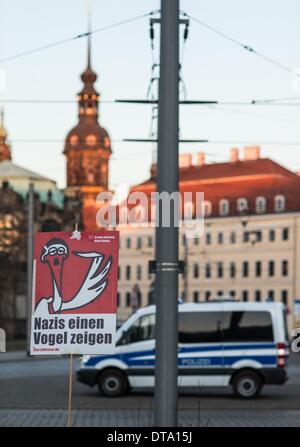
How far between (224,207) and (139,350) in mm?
104901

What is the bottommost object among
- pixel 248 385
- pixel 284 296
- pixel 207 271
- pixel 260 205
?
pixel 248 385

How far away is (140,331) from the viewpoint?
89.4 feet

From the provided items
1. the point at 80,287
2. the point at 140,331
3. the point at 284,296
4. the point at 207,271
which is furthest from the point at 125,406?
the point at 207,271

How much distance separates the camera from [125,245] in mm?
140375

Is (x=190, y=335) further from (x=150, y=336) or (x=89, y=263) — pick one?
(x=89, y=263)

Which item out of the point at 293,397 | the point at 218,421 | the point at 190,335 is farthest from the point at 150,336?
the point at 218,421

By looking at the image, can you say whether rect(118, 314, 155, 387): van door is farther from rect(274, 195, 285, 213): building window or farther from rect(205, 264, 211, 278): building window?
rect(205, 264, 211, 278): building window

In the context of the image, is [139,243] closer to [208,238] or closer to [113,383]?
[208,238]

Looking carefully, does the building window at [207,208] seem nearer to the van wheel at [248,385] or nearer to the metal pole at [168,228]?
the van wheel at [248,385]

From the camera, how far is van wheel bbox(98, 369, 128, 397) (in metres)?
27.0

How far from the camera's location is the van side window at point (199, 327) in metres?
27.1

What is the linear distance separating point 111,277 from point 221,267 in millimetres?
123576

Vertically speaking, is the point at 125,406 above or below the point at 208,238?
below
